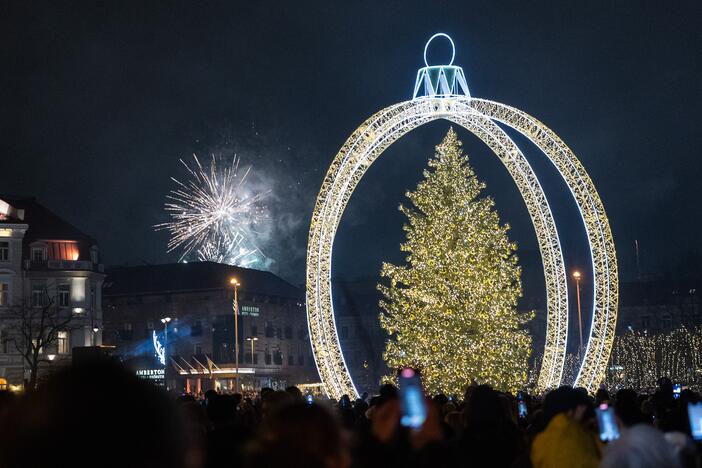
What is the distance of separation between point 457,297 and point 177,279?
7964 cm

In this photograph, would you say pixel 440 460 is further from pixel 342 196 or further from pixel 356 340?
pixel 356 340

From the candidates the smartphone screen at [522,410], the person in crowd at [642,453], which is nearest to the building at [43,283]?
the smartphone screen at [522,410]

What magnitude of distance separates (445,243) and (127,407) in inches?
1638

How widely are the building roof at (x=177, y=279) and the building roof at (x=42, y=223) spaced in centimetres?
3023

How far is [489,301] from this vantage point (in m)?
43.4

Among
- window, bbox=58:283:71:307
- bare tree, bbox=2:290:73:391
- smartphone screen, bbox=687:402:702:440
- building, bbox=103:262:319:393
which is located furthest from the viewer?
building, bbox=103:262:319:393

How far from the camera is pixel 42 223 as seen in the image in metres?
84.6

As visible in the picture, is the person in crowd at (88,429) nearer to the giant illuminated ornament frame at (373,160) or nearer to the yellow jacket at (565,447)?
the yellow jacket at (565,447)

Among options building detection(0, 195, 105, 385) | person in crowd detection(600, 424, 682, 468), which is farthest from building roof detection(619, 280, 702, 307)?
person in crowd detection(600, 424, 682, 468)

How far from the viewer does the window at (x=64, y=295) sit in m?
83.3

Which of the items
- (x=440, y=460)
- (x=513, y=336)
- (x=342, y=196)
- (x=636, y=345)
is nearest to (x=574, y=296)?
(x=636, y=345)

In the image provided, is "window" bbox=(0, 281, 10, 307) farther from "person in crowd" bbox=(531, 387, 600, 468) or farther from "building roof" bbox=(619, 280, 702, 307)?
"person in crowd" bbox=(531, 387, 600, 468)

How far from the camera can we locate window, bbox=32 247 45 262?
82312 mm

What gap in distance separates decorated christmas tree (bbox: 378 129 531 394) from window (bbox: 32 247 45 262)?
44457 millimetres
